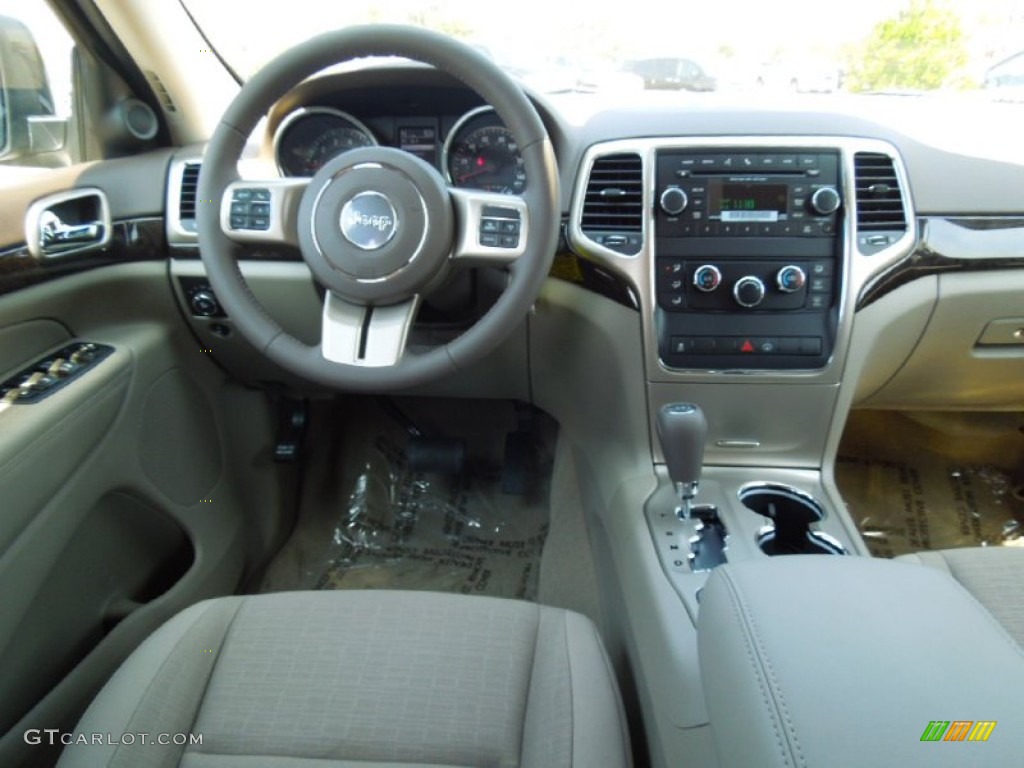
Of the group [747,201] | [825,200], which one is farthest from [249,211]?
[825,200]

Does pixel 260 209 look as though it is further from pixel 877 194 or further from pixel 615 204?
pixel 877 194

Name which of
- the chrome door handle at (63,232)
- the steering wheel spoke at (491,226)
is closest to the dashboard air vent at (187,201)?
the chrome door handle at (63,232)

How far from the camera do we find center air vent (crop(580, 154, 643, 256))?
54.7 inches

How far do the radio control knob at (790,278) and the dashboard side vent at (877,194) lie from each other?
0.13m

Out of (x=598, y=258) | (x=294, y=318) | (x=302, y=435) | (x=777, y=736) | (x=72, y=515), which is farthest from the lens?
(x=302, y=435)

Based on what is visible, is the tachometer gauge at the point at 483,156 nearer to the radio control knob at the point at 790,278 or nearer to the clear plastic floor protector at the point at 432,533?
the radio control knob at the point at 790,278

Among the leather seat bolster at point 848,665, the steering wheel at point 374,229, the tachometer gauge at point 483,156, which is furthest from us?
the tachometer gauge at point 483,156

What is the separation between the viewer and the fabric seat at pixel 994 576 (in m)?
0.98

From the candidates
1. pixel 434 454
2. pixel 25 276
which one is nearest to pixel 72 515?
pixel 25 276

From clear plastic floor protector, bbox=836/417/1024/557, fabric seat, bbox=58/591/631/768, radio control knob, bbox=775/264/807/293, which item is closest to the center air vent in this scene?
→ radio control knob, bbox=775/264/807/293

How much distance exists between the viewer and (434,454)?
1997 mm

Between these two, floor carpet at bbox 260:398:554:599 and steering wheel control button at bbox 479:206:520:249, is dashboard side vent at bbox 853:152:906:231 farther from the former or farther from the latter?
floor carpet at bbox 260:398:554:599

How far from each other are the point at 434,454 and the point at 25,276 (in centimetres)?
99

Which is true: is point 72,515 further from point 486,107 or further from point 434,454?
point 486,107
